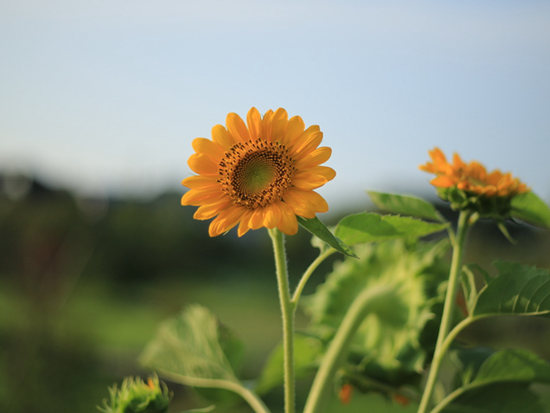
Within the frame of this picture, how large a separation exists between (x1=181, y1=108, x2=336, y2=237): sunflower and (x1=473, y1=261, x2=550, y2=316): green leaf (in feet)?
0.52

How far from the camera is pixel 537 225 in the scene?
46 centimetres

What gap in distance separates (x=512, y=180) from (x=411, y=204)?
3.0 inches

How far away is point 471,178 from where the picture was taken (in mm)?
414

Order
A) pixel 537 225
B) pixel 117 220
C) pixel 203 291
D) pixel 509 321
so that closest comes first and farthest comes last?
pixel 537 225, pixel 509 321, pixel 117 220, pixel 203 291

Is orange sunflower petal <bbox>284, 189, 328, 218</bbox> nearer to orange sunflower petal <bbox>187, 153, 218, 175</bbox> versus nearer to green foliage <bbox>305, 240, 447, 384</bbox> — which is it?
orange sunflower petal <bbox>187, 153, 218, 175</bbox>

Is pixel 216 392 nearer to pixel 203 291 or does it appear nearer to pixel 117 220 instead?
pixel 117 220

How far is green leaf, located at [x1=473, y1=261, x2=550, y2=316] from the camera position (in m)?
0.37

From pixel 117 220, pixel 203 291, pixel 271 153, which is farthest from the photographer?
pixel 203 291

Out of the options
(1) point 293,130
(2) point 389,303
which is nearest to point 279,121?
(1) point 293,130

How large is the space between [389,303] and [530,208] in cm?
14

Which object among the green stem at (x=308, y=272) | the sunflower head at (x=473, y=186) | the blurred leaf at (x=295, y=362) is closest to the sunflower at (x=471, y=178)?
the sunflower head at (x=473, y=186)

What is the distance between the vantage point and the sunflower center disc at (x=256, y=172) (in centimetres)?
34

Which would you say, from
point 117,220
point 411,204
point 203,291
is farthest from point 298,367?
point 203,291

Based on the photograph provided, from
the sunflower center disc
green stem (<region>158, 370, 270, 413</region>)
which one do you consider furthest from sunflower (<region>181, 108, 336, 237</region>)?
green stem (<region>158, 370, 270, 413</region>)
